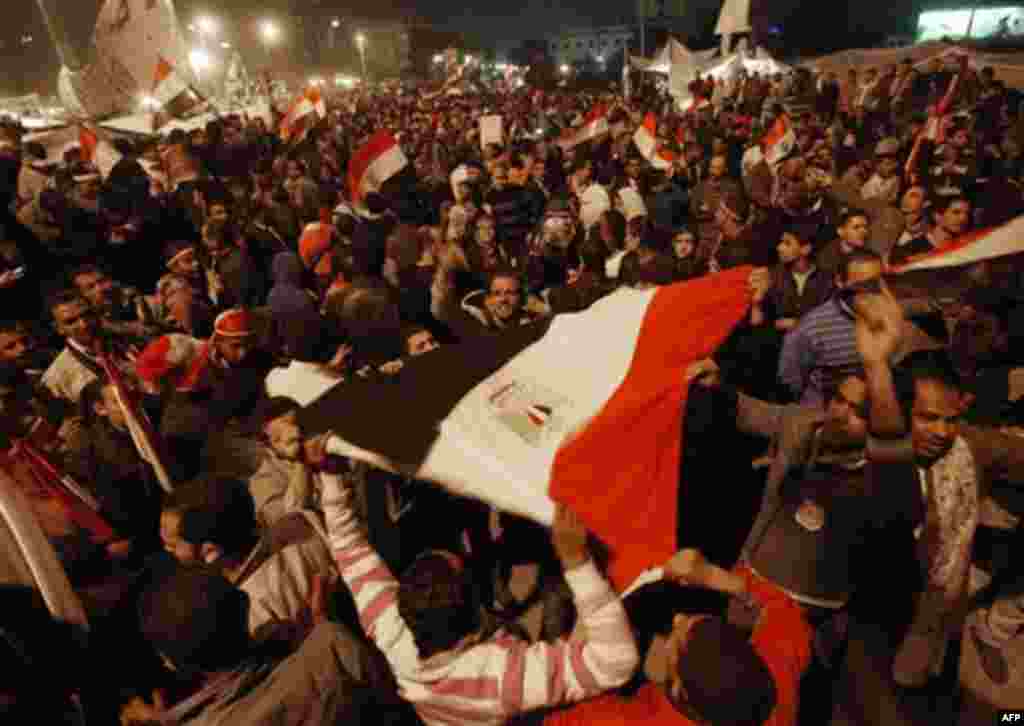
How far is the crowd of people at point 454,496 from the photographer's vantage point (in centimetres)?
209

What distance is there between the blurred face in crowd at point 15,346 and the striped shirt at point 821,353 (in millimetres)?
4862

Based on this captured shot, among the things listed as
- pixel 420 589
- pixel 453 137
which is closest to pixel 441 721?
pixel 420 589

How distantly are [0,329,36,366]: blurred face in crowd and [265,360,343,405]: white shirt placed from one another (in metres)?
1.72

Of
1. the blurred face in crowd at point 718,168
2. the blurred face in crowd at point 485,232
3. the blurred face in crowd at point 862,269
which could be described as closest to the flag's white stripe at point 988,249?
the blurred face in crowd at point 862,269

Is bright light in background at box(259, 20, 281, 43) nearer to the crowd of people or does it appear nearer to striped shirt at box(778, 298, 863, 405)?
the crowd of people

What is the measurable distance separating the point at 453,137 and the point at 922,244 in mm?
12191

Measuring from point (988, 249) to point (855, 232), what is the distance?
3003 millimetres

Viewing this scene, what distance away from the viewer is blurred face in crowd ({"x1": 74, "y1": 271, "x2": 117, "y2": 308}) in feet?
16.6

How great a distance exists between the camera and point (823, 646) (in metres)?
3.18

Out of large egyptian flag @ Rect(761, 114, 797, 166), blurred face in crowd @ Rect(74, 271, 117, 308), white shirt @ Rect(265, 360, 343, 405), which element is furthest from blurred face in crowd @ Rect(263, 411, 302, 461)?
large egyptian flag @ Rect(761, 114, 797, 166)

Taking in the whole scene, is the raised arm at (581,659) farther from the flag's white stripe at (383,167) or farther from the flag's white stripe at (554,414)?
the flag's white stripe at (383,167)

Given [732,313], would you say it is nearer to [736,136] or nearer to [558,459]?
[558,459]

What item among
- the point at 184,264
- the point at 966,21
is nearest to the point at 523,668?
the point at 184,264

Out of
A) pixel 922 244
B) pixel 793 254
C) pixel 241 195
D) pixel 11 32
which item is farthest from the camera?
pixel 11 32
